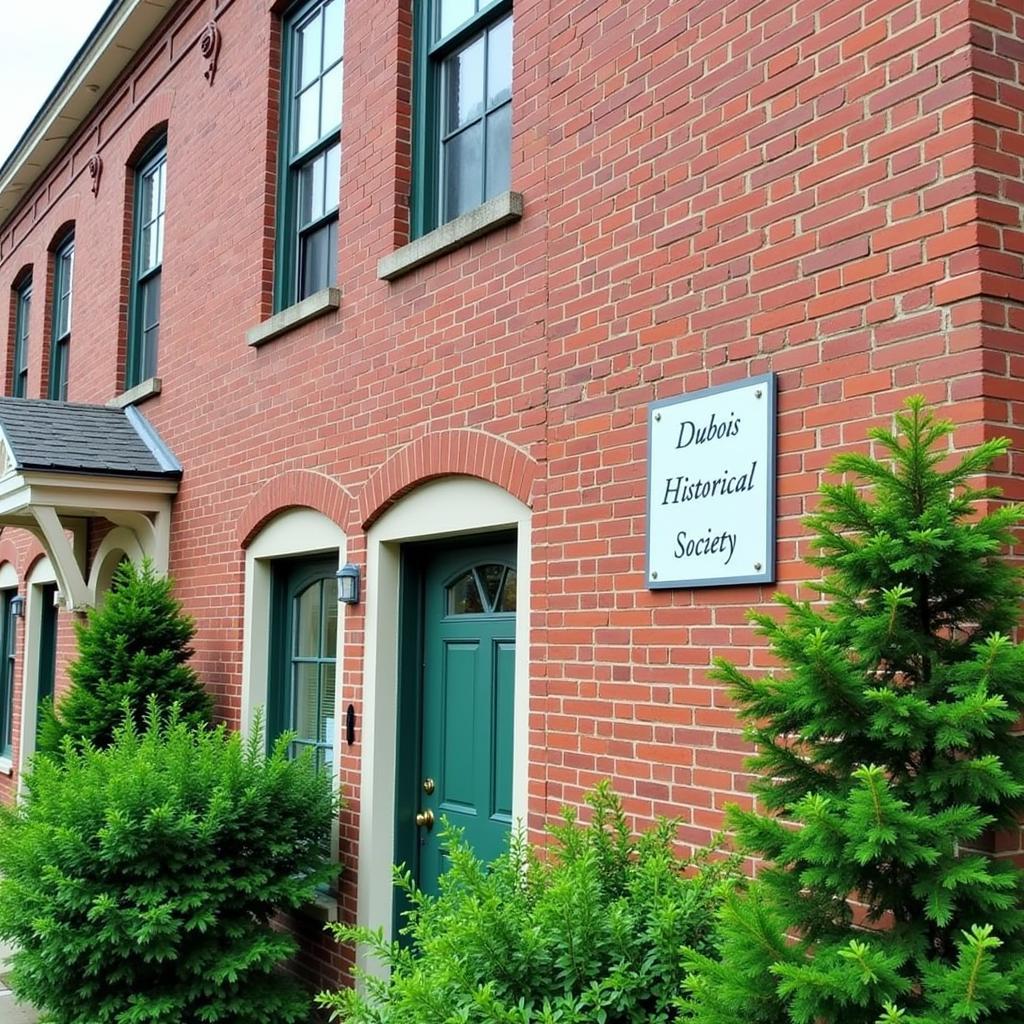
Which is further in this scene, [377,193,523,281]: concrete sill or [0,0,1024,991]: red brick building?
[377,193,523,281]: concrete sill

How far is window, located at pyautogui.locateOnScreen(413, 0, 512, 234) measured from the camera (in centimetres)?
610

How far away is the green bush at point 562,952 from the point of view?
11.4ft

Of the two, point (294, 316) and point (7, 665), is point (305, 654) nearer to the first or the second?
point (294, 316)

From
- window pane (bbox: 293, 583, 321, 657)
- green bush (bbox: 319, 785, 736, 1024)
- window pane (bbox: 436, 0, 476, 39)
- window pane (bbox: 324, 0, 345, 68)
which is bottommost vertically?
green bush (bbox: 319, 785, 736, 1024)

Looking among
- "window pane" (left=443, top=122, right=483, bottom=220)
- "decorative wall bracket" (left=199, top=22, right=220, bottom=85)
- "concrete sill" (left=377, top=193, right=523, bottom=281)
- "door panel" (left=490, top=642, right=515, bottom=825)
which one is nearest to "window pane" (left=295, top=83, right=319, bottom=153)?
"decorative wall bracket" (left=199, top=22, right=220, bottom=85)

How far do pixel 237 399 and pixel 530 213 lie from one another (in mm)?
3474

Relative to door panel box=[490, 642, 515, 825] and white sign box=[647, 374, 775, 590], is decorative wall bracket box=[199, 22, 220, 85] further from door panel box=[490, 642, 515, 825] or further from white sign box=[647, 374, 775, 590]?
white sign box=[647, 374, 775, 590]

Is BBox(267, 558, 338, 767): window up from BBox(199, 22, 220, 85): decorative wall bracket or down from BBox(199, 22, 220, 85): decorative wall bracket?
down

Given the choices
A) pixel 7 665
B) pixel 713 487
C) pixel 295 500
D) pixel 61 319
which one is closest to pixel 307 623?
pixel 295 500

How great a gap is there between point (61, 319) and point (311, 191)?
6649 mm

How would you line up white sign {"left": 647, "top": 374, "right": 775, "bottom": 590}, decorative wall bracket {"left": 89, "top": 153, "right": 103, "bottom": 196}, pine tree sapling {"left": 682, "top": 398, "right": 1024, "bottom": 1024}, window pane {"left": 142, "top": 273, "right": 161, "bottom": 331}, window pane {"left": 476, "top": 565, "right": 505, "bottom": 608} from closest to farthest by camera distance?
pine tree sapling {"left": 682, "top": 398, "right": 1024, "bottom": 1024} → white sign {"left": 647, "top": 374, "right": 775, "bottom": 590} → window pane {"left": 476, "top": 565, "right": 505, "bottom": 608} → window pane {"left": 142, "top": 273, "right": 161, "bottom": 331} → decorative wall bracket {"left": 89, "top": 153, "right": 103, "bottom": 196}

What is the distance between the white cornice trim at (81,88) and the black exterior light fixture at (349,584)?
5.79 meters

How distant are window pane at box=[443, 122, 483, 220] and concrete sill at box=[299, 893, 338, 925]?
3645 millimetres

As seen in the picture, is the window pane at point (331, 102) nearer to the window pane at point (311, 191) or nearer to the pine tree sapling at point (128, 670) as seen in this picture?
the window pane at point (311, 191)
